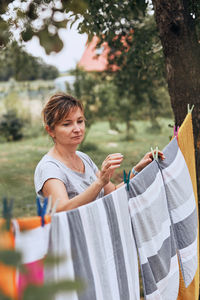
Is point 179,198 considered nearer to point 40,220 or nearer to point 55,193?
point 55,193

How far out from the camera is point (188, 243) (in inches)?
78.4

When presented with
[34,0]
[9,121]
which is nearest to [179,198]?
[34,0]

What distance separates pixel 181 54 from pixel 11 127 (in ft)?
39.6

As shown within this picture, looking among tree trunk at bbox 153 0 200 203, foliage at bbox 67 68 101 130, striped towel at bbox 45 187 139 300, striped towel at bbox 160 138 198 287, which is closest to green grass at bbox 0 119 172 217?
foliage at bbox 67 68 101 130

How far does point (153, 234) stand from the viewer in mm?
1717

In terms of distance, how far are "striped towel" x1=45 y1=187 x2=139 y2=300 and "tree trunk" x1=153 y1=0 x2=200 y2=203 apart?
123 cm

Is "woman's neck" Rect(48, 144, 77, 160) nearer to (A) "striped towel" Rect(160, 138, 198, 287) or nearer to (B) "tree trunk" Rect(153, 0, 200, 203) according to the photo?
(A) "striped towel" Rect(160, 138, 198, 287)

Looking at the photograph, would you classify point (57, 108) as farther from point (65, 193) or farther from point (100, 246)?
point (100, 246)

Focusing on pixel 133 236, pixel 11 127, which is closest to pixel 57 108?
pixel 133 236

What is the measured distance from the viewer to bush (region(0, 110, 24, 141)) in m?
13.8

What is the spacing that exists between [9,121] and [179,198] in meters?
12.8

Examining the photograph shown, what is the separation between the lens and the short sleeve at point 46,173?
67.9 inches

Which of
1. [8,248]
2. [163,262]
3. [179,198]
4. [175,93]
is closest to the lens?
[8,248]

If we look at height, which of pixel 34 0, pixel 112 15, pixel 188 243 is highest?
pixel 112 15
